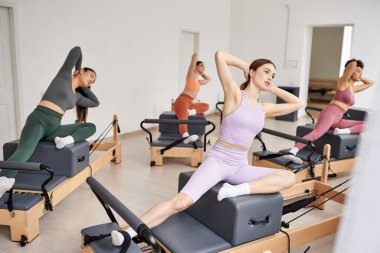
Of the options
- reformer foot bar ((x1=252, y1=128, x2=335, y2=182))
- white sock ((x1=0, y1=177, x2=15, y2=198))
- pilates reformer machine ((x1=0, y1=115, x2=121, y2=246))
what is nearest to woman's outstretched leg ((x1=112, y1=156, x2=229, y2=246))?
pilates reformer machine ((x1=0, y1=115, x2=121, y2=246))

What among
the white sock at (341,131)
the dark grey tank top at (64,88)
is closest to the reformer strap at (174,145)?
the dark grey tank top at (64,88)

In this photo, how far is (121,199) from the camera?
337 centimetres

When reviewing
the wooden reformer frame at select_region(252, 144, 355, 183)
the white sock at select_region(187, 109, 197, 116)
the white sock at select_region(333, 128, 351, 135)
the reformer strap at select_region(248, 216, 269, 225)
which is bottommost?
the wooden reformer frame at select_region(252, 144, 355, 183)

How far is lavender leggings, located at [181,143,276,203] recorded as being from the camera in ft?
7.06

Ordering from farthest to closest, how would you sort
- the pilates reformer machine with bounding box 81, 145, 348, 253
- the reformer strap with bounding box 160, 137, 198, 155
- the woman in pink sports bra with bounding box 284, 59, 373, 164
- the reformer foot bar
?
the reformer strap with bounding box 160, 137, 198, 155, the woman in pink sports bra with bounding box 284, 59, 373, 164, the reformer foot bar, the pilates reformer machine with bounding box 81, 145, 348, 253

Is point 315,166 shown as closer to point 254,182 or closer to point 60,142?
point 254,182

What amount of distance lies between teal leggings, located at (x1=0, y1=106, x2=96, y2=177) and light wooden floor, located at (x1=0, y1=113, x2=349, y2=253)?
0.53 metres

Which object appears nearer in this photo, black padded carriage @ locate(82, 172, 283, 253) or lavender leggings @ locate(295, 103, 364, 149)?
black padded carriage @ locate(82, 172, 283, 253)

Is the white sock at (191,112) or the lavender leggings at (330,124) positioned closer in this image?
the lavender leggings at (330,124)

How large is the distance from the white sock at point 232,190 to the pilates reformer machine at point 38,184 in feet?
4.00

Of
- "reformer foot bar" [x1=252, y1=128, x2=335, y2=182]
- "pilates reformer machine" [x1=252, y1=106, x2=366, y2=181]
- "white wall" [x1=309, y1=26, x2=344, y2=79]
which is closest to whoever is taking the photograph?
"reformer foot bar" [x1=252, y1=128, x2=335, y2=182]

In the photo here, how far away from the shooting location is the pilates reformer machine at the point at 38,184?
244 cm

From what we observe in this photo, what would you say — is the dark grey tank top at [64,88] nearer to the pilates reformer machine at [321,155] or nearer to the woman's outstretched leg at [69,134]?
the woman's outstretched leg at [69,134]

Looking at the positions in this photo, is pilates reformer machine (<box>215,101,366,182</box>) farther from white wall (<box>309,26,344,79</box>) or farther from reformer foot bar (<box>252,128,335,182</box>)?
white wall (<box>309,26,344,79</box>)
